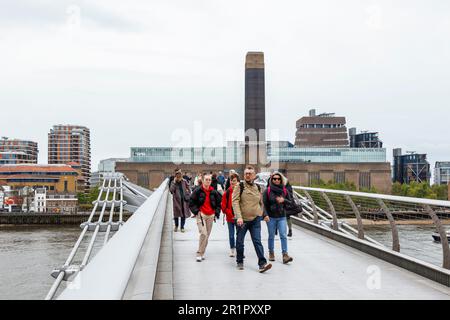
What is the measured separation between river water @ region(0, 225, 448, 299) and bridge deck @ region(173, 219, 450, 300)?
363 millimetres

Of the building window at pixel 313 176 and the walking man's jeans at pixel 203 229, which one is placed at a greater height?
the building window at pixel 313 176

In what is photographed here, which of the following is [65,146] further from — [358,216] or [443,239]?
[443,239]

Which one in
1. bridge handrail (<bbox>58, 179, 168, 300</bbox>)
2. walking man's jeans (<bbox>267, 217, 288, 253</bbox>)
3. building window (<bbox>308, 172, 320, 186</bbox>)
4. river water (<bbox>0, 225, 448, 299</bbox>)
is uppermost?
building window (<bbox>308, 172, 320, 186</bbox>)

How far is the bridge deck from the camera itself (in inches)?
204

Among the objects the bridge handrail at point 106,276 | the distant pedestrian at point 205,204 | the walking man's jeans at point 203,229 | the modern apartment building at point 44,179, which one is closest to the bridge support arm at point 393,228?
the distant pedestrian at point 205,204

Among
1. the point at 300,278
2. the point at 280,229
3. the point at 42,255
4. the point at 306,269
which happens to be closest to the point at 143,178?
the point at 42,255

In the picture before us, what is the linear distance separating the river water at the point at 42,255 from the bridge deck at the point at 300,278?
1.19 ft

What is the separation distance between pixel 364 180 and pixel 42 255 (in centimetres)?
6687

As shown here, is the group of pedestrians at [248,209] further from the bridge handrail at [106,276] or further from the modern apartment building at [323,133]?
the modern apartment building at [323,133]

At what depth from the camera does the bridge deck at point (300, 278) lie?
5.18m

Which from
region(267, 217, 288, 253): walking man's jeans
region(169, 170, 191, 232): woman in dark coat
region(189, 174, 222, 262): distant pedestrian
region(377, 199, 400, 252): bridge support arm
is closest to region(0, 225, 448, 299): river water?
region(377, 199, 400, 252): bridge support arm

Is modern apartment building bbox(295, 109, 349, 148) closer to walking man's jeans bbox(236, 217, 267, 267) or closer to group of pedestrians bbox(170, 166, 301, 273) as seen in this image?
group of pedestrians bbox(170, 166, 301, 273)

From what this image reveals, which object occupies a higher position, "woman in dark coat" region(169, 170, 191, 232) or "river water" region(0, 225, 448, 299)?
"woman in dark coat" region(169, 170, 191, 232)

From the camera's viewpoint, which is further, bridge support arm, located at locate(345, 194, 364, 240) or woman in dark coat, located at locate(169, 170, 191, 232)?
woman in dark coat, located at locate(169, 170, 191, 232)
